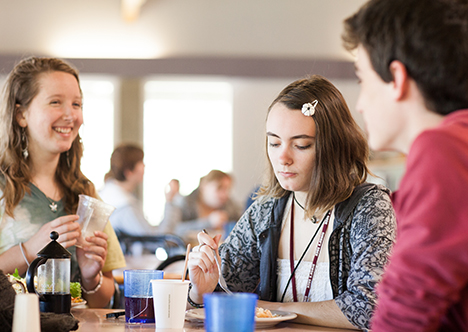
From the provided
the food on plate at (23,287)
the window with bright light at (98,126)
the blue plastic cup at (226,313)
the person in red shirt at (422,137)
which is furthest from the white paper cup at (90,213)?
the window with bright light at (98,126)

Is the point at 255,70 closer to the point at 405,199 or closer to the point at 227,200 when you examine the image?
the point at 227,200

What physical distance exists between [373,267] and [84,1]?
5.19 metres

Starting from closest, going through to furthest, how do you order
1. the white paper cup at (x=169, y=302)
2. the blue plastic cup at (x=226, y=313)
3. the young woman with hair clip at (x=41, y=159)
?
1. the blue plastic cup at (x=226, y=313)
2. the white paper cup at (x=169, y=302)
3. the young woman with hair clip at (x=41, y=159)

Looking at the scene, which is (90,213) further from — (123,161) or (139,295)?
(123,161)

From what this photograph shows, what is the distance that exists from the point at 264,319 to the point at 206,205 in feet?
18.5

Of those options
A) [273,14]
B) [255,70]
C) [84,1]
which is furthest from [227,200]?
[84,1]

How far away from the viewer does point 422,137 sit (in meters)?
0.79

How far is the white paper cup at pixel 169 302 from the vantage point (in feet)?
4.43

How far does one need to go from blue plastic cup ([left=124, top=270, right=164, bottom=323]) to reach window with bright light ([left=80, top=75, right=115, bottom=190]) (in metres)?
7.81

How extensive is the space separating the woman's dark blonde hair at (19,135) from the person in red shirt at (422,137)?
1515 mm

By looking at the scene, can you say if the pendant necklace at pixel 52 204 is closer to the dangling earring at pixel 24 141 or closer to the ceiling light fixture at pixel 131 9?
the dangling earring at pixel 24 141

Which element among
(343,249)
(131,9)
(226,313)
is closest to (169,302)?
(226,313)

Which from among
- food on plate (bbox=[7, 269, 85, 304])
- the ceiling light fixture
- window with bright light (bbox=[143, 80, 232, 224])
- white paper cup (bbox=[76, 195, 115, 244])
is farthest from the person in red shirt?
window with bright light (bbox=[143, 80, 232, 224])

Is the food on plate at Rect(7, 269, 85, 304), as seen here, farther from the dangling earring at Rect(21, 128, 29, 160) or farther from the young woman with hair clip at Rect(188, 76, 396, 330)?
the dangling earring at Rect(21, 128, 29, 160)
